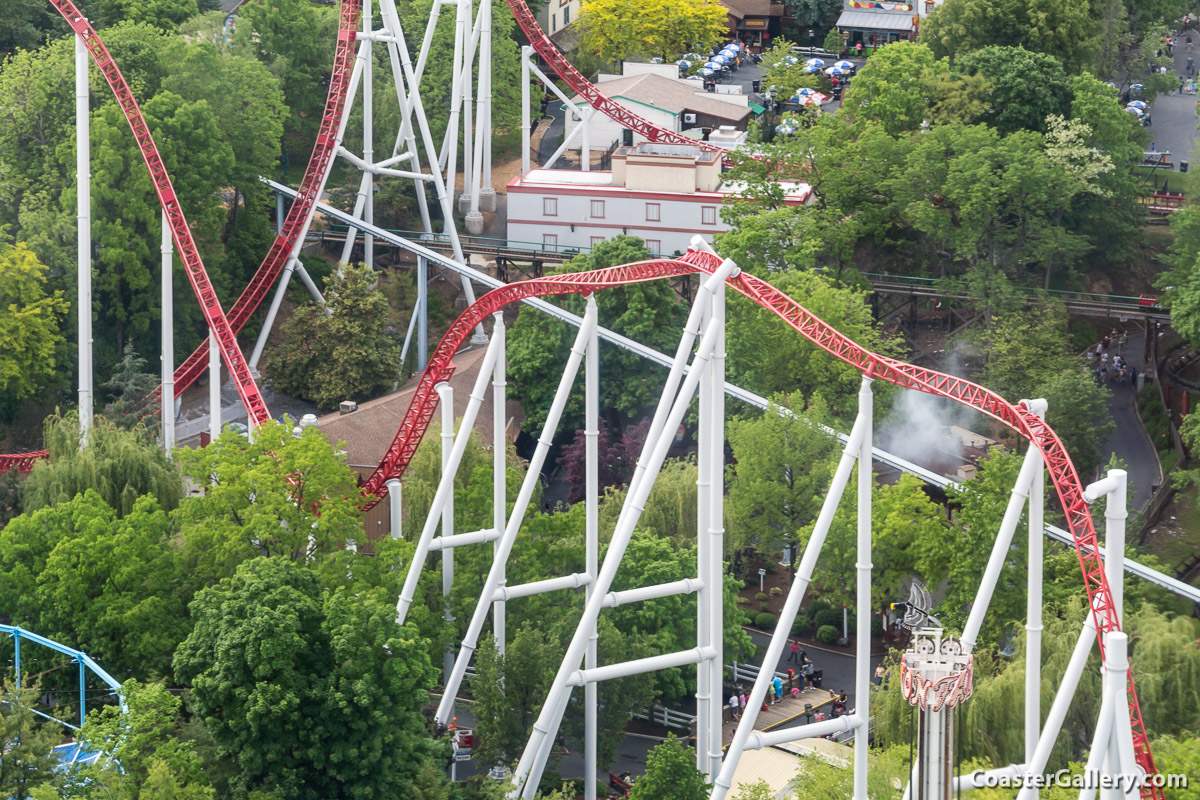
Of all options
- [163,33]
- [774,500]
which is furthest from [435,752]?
[163,33]

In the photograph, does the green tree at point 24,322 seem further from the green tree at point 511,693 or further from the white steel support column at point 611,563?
the white steel support column at point 611,563

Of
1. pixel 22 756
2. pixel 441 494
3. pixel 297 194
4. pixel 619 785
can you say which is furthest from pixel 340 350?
pixel 22 756

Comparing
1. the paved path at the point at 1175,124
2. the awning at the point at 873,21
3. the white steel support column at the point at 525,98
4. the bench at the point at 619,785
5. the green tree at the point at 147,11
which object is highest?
the green tree at the point at 147,11

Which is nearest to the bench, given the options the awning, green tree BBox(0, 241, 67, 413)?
green tree BBox(0, 241, 67, 413)

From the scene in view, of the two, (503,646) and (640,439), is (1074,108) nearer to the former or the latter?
(640,439)

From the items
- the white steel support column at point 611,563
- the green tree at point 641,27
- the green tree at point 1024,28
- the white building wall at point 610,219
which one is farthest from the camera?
the green tree at point 641,27

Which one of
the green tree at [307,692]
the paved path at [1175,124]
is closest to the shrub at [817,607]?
the green tree at [307,692]

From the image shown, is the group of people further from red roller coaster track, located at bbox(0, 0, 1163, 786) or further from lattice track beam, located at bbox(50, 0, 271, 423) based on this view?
lattice track beam, located at bbox(50, 0, 271, 423)
